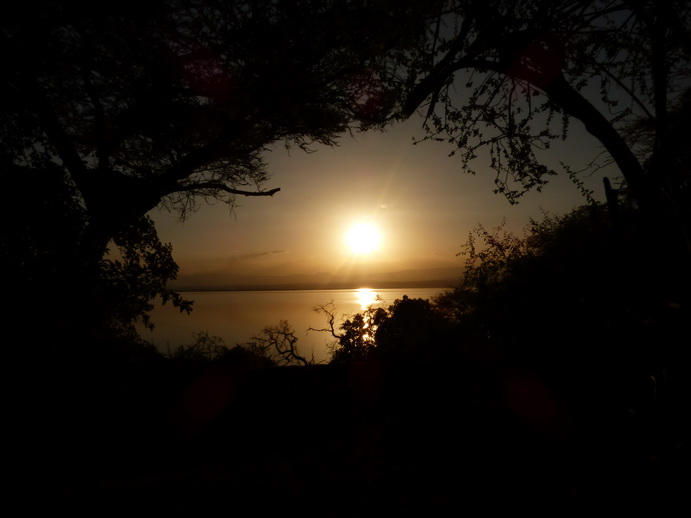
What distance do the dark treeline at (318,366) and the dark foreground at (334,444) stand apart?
0.03 metres

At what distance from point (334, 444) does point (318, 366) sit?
1.98 m

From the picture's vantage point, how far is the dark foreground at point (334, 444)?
9.45 feet

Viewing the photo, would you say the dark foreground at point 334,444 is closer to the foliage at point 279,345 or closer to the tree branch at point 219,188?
the tree branch at point 219,188

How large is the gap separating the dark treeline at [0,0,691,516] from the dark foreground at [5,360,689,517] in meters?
0.03

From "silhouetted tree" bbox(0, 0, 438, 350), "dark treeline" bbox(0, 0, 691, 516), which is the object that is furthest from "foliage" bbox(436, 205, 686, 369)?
"silhouetted tree" bbox(0, 0, 438, 350)

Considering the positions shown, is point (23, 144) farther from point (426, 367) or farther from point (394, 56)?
point (426, 367)

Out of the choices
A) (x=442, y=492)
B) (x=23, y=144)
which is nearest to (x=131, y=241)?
(x=23, y=144)

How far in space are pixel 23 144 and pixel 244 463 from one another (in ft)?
17.4

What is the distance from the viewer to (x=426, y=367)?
720 cm

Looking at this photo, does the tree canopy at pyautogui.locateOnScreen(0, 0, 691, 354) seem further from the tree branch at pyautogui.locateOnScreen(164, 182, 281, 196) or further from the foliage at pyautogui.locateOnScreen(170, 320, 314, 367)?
the foliage at pyautogui.locateOnScreen(170, 320, 314, 367)

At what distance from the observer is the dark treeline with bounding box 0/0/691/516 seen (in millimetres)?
3244

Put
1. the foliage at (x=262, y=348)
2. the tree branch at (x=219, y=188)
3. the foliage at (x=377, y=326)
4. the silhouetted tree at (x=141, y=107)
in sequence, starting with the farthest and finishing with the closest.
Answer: the foliage at (x=377, y=326) < the foliage at (x=262, y=348) < the tree branch at (x=219, y=188) < the silhouetted tree at (x=141, y=107)

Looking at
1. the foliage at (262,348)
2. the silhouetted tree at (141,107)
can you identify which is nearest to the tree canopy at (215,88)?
the silhouetted tree at (141,107)

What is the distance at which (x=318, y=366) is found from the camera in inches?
289
